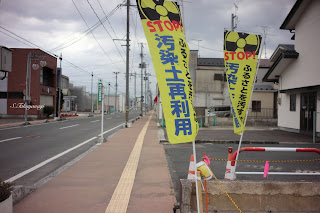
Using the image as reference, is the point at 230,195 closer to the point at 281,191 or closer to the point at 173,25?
the point at 281,191

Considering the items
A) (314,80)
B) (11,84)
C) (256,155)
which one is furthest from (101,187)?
(11,84)

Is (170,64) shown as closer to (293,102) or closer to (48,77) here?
(293,102)

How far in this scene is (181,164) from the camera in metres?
7.41

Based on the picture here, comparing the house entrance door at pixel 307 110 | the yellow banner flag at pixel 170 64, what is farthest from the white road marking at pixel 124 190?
the house entrance door at pixel 307 110

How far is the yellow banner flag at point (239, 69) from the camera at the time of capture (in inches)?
197

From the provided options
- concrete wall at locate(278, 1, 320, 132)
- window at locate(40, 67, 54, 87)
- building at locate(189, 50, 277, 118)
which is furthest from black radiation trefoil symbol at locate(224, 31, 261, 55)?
window at locate(40, 67, 54, 87)

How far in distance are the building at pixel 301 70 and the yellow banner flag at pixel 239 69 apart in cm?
918

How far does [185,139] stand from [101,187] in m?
2.72

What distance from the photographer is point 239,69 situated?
507 centimetres

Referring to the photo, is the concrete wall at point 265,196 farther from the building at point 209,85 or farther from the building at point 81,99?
the building at point 81,99

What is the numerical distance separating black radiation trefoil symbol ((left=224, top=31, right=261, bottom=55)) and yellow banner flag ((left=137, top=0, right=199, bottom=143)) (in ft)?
6.77

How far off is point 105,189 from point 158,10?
11.8 ft

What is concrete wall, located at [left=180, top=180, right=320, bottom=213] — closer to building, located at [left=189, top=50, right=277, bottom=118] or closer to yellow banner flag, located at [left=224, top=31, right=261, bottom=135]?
yellow banner flag, located at [left=224, top=31, right=261, bottom=135]

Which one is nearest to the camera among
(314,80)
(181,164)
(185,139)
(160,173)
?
(185,139)
